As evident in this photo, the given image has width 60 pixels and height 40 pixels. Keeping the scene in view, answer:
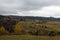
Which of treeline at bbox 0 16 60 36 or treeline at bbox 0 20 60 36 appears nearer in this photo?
treeline at bbox 0 20 60 36

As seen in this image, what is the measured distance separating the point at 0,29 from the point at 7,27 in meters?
3.25

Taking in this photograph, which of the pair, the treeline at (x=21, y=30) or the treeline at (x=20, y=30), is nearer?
the treeline at (x=21, y=30)

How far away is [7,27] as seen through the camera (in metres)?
72.2

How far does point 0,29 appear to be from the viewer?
7062 cm

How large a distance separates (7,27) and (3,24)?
15.3 ft

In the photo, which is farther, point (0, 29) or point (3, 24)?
point (3, 24)

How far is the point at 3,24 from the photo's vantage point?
76.1m

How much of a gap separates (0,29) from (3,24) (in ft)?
19.2
